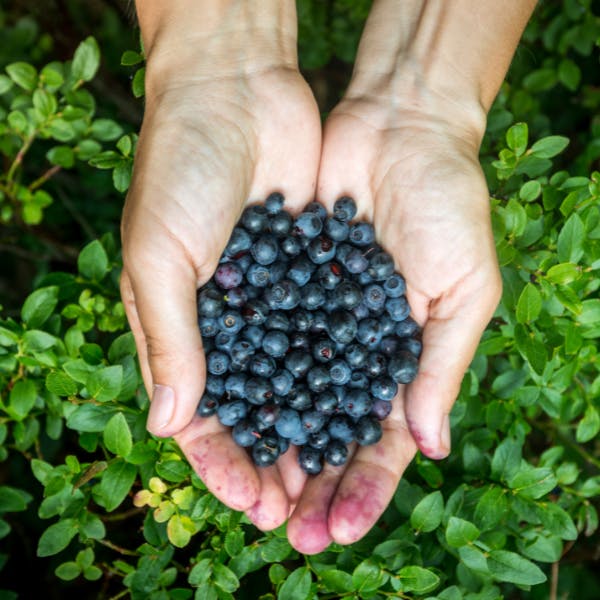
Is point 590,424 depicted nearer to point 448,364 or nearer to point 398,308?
point 448,364

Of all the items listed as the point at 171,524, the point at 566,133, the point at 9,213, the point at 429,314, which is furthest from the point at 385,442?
the point at 566,133

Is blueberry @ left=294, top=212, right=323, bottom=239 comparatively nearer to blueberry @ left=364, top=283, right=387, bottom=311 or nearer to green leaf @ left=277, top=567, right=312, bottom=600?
blueberry @ left=364, top=283, right=387, bottom=311

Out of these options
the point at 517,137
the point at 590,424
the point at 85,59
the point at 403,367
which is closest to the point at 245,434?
the point at 403,367

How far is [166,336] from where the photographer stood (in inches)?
66.6

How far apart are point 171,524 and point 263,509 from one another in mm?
245

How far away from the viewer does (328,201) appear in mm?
2311

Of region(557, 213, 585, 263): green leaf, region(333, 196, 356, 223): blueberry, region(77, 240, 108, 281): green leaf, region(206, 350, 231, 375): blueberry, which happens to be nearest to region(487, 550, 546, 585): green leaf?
region(557, 213, 585, 263): green leaf

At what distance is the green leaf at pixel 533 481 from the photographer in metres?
1.71

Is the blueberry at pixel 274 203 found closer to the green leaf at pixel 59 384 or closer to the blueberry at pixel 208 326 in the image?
the blueberry at pixel 208 326

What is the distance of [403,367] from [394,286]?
0.89ft

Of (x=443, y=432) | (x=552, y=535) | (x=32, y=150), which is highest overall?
(x=443, y=432)

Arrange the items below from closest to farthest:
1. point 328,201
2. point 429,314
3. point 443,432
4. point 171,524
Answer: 1. point 171,524
2. point 443,432
3. point 429,314
4. point 328,201

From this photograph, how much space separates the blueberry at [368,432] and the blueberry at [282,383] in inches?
9.4

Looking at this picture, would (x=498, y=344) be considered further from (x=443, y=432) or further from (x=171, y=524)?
(x=171, y=524)
